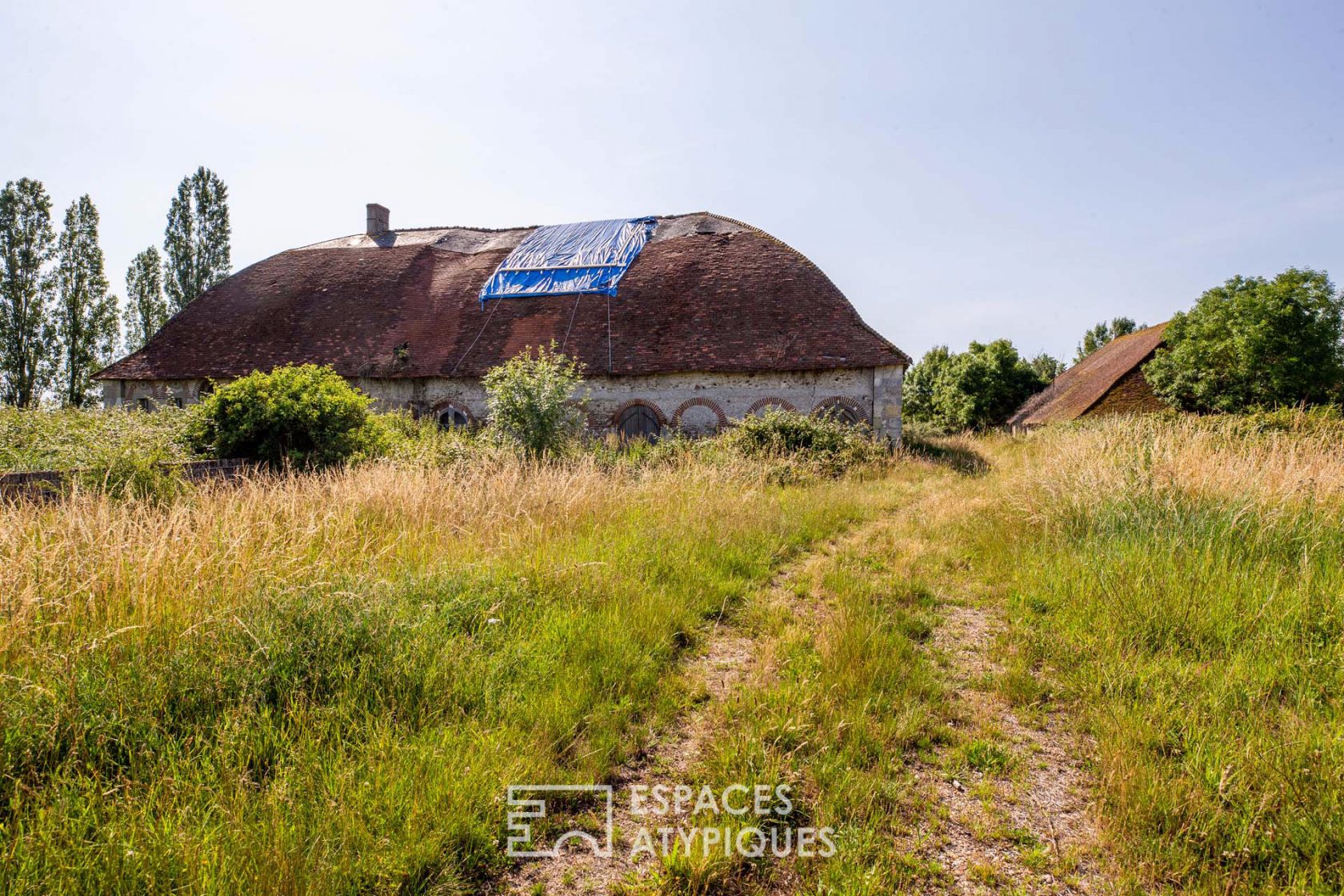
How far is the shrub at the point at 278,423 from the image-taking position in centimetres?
1004

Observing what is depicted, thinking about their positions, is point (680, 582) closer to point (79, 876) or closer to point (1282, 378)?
point (79, 876)

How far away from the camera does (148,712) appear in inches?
101

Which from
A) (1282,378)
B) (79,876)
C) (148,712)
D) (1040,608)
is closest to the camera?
(79,876)

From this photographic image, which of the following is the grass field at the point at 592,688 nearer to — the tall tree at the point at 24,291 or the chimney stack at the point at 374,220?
the chimney stack at the point at 374,220

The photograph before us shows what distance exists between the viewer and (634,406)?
18719 mm

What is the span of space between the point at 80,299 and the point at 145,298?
2.82 m

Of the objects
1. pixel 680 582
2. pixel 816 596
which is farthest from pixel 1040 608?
pixel 680 582

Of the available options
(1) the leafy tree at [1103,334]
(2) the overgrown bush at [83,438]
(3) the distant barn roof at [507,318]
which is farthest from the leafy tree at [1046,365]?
(2) the overgrown bush at [83,438]

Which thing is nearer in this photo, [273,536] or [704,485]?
[273,536]

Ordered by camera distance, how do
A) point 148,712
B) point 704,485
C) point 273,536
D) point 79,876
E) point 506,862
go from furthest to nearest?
point 704,485, point 273,536, point 148,712, point 506,862, point 79,876

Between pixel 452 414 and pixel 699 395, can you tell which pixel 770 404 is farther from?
pixel 452 414

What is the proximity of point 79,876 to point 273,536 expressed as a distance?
2774 mm

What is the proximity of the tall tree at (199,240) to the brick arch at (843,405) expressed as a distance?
30.3 meters

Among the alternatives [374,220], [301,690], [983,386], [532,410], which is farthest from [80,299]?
[983,386]
